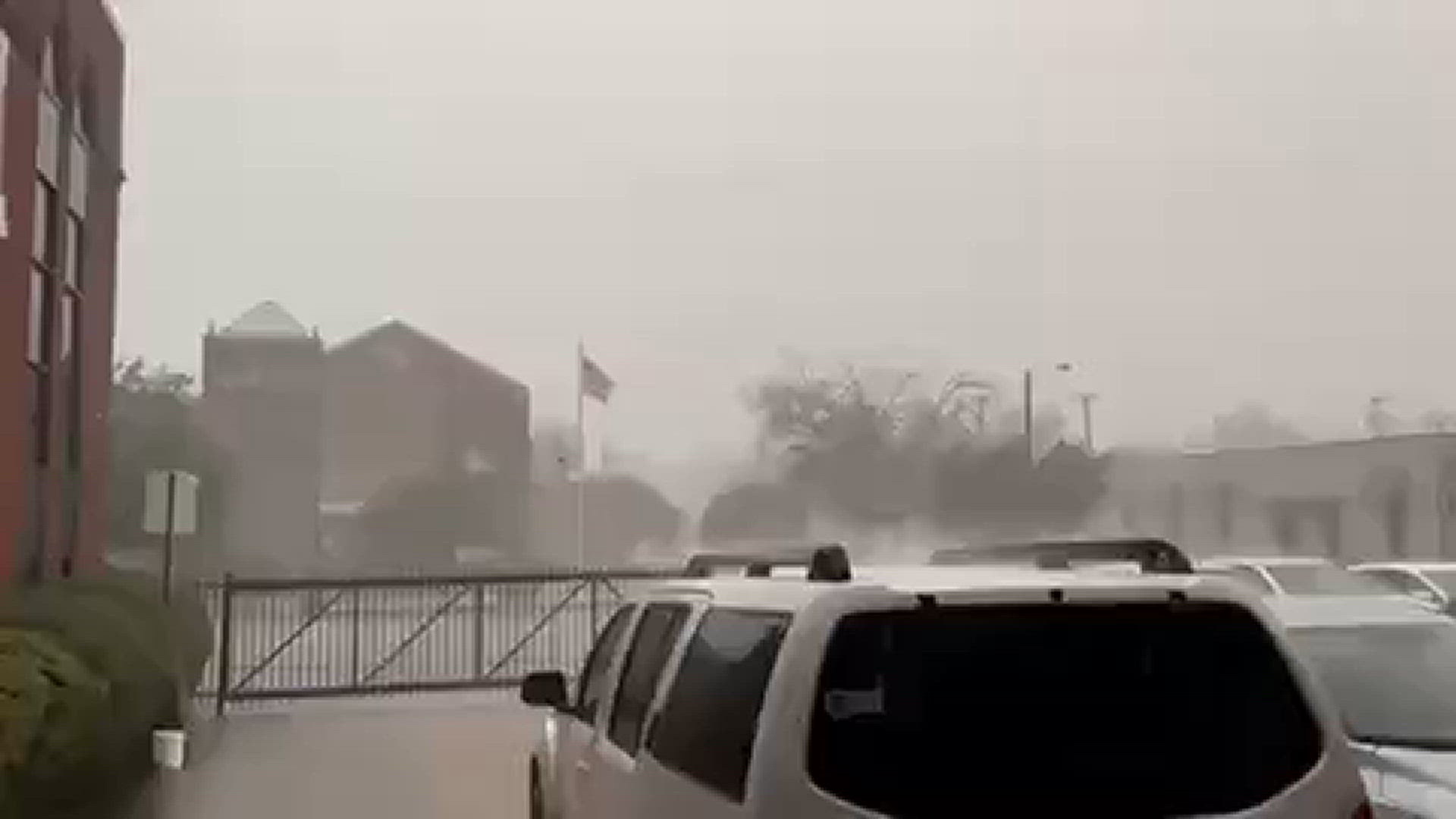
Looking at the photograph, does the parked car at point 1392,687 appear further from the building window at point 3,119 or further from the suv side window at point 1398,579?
the suv side window at point 1398,579

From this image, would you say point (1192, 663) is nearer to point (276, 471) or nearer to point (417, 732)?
point (417, 732)

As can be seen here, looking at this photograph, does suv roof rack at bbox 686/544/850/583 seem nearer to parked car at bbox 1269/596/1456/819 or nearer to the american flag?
parked car at bbox 1269/596/1456/819

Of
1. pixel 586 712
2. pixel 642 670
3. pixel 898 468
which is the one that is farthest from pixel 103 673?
pixel 898 468

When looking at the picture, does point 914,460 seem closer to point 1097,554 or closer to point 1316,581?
point 1316,581

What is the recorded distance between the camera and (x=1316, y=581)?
42.8 ft

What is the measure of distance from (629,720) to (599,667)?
4.08 ft

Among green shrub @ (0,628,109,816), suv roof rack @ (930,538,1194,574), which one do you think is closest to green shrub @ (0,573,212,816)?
green shrub @ (0,628,109,816)

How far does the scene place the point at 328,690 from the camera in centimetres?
1591

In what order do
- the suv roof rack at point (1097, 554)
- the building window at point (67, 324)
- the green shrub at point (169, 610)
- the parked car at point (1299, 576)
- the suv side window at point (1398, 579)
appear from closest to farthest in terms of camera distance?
the suv roof rack at point (1097, 554) < the green shrub at point (169, 610) < the parked car at point (1299, 576) < the building window at point (67, 324) < the suv side window at point (1398, 579)

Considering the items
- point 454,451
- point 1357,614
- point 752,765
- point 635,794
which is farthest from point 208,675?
point 752,765

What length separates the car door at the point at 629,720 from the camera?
5.12 meters

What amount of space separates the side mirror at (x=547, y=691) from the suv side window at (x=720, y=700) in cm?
211

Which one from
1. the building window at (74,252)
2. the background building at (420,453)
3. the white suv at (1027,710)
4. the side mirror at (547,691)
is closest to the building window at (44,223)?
the building window at (74,252)

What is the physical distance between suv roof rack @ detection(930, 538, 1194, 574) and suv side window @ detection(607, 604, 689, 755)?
1030 mm
